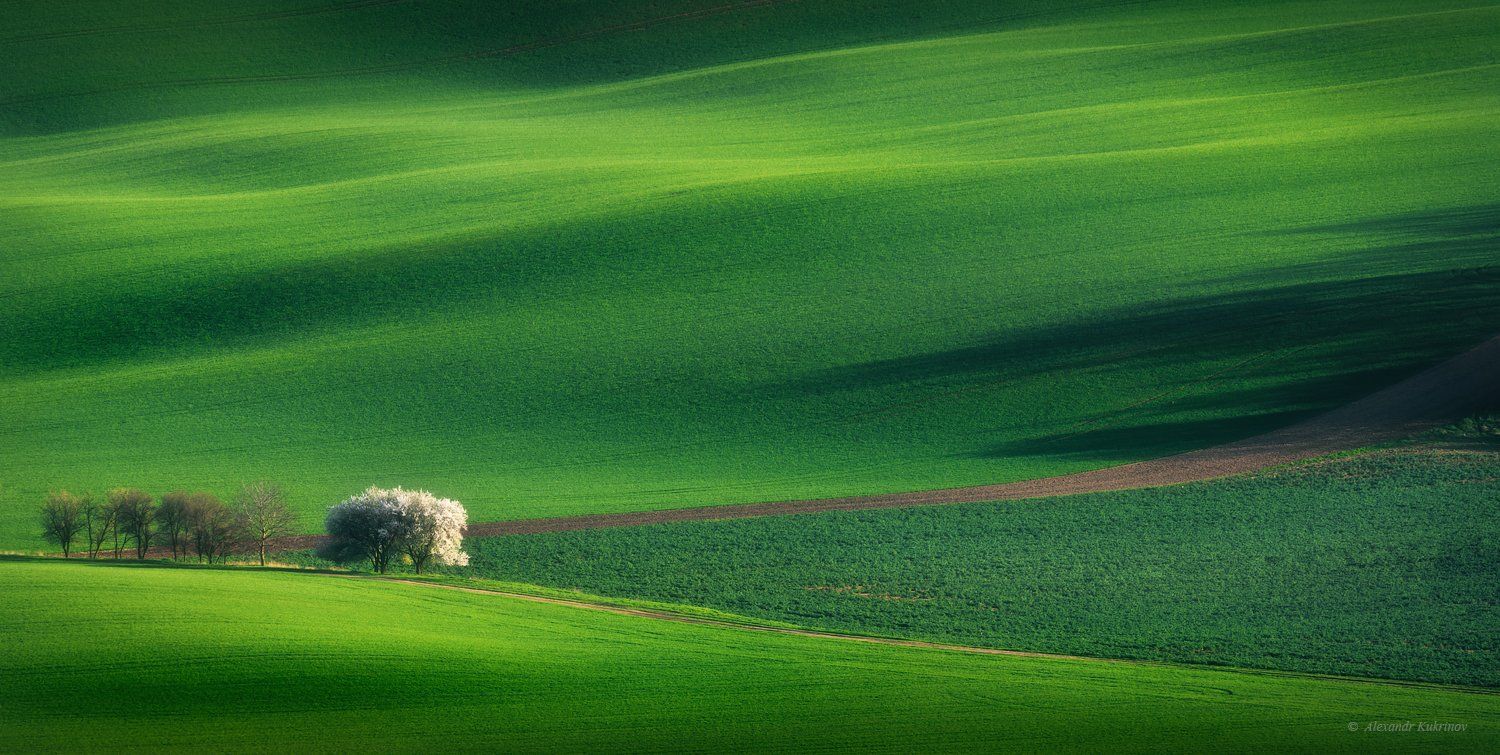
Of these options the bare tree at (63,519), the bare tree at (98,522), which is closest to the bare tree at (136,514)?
the bare tree at (98,522)

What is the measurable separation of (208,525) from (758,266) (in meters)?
20.0

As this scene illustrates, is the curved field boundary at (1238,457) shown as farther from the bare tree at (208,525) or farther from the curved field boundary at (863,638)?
the bare tree at (208,525)

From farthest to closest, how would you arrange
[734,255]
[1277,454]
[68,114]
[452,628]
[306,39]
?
[306,39] → [68,114] → [734,255] → [1277,454] → [452,628]

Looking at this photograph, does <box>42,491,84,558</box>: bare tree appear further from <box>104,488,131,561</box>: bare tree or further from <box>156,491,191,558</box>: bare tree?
<box>156,491,191,558</box>: bare tree

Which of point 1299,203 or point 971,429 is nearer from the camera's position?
point 971,429

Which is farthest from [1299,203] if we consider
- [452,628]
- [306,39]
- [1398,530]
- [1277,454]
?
[306,39]

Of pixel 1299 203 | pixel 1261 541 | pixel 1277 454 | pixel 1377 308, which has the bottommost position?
pixel 1261 541

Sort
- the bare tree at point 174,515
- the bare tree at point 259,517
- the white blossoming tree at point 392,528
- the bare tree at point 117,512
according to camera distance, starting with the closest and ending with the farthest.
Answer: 1. the white blossoming tree at point 392,528
2. the bare tree at point 174,515
3. the bare tree at point 117,512
4. the bare tree at point 259,517

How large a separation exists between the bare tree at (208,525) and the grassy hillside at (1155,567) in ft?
16.1

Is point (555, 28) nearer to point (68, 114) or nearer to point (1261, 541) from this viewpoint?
point (68, 114)

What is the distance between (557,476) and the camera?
104 ft

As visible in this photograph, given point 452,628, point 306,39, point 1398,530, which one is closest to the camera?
point 452,628

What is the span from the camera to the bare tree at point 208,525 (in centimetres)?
2592

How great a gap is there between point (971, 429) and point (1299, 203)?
57.9 ft
